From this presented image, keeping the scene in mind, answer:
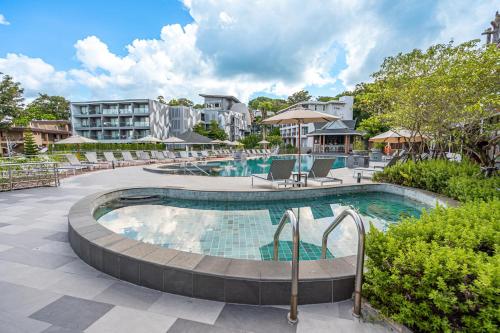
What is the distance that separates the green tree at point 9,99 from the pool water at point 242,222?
3172 cm

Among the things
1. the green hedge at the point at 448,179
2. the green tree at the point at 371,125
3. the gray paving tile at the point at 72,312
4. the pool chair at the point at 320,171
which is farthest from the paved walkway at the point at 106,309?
the green tree at the point at 371,125

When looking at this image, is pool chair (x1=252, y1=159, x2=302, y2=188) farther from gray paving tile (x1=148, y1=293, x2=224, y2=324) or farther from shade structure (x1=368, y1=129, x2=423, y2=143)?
gray paving tile (x1=148, y1=293, x2=224, y2=324)

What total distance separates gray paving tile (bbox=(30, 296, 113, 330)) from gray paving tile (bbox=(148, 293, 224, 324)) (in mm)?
443

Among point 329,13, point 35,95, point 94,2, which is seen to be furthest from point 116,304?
point 35,95

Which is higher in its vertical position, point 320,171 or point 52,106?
point 52,106

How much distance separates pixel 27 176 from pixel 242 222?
770cm

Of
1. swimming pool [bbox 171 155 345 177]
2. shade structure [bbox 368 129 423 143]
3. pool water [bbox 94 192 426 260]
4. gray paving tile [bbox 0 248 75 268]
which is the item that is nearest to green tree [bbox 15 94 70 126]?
swimming pool [bbox 171 155 345 177]

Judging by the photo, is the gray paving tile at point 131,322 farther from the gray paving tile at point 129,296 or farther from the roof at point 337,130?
the roof at point 337,130

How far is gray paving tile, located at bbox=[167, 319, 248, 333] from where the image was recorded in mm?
1792

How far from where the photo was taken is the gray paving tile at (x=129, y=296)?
2.13 m

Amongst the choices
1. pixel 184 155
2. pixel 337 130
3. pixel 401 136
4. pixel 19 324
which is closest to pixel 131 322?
pixel 19 324

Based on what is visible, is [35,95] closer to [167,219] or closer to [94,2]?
[94,2]

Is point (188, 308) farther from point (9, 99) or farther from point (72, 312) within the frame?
point (9, 99)

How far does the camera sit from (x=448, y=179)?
6020 mm
